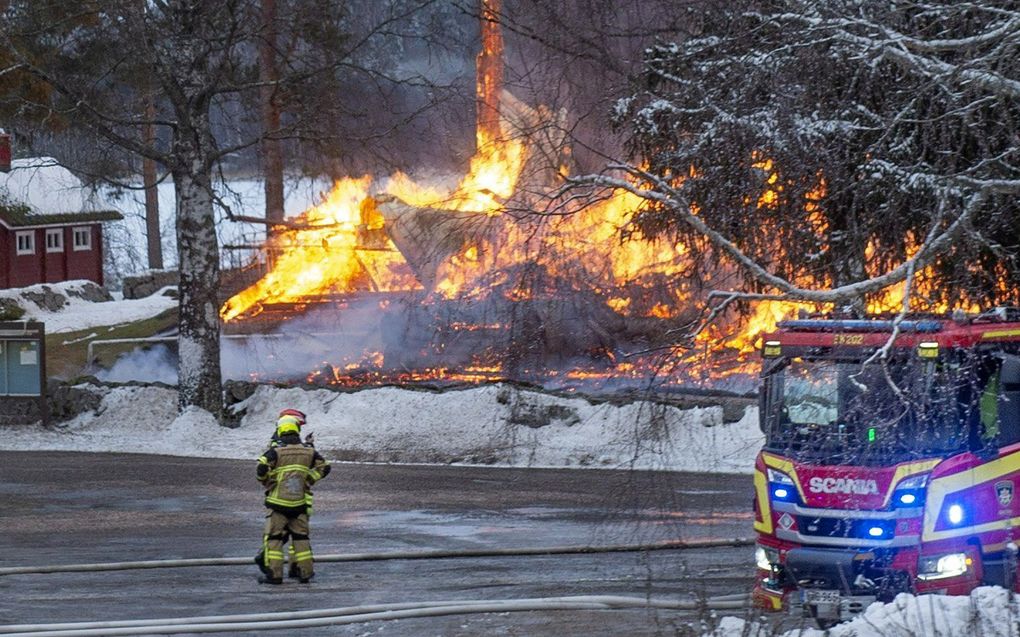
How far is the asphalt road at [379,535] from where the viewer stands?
1025 centimetres

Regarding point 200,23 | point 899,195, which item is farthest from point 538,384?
point 899,195

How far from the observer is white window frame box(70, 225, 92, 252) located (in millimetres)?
48094

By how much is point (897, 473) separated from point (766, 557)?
1147 mm

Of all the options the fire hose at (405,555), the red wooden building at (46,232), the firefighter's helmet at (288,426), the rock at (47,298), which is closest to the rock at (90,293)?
the rock at (47,298)

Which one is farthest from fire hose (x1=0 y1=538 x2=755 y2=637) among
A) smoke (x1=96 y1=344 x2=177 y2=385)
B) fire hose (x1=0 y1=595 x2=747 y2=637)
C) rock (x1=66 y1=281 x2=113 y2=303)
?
rock (x1=66 y1=281 x2=113 y2=303)

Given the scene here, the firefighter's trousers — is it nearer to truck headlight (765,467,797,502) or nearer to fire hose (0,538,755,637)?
fire hose (0,538,755,637)

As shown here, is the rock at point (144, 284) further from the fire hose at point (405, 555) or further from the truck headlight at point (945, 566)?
the truck headlight at point (945, 566)

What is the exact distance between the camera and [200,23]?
22.0 meters

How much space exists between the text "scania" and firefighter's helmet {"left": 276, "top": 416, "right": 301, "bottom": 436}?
4.56 meters

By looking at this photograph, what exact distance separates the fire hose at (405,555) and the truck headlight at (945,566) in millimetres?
3373

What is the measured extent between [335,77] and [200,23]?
2.41 m

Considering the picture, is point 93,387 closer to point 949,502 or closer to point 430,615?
point 430,615

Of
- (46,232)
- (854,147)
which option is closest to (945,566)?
(854,147)

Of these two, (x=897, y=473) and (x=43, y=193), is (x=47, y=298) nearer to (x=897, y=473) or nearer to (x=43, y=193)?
(x=43, y=193)
